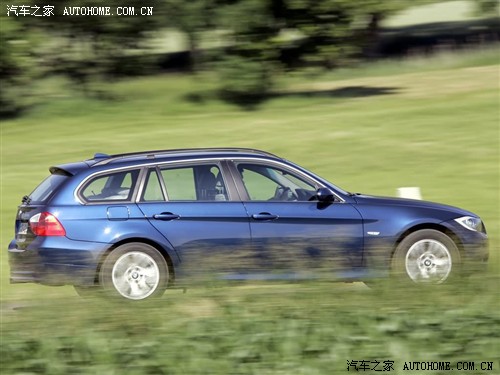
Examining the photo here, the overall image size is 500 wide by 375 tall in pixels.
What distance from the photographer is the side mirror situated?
9.27 metres

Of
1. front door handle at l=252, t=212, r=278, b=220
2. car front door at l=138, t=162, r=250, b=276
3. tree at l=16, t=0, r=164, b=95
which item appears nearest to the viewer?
car front door at l=138, t=162, r=250, b=276

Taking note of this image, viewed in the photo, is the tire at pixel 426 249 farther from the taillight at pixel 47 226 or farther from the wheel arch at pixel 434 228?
the taillight at pixel 47 226

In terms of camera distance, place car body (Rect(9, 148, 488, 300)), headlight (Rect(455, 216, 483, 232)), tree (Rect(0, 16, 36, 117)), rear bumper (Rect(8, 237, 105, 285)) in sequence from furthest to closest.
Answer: tree (Rect(0, 16, 36, 117))
headlight (Rect(455, 216, 483, 232))
car body (Rect(9, 148, 488, 300))
rear bumper (Rect(8, 237, 105, 285))

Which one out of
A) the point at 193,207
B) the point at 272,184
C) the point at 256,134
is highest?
the point at 256,134

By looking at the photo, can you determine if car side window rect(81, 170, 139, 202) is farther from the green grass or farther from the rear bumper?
the green grass

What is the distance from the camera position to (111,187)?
927cm

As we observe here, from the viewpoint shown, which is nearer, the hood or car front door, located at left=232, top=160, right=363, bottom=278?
car front door, located at left=232, top=160, right=363, bottom=278

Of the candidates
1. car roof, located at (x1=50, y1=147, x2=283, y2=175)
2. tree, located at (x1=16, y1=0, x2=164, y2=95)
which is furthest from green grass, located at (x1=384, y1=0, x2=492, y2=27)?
car roof, located at (x1=50, y1=147, x2=283, y2=175)

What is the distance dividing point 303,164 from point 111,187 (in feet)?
32.6

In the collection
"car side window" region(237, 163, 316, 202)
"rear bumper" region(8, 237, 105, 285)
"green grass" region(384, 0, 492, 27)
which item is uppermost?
"green grass" region(384, 0, 492, 27)

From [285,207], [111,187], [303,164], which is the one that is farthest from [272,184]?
[303,164]

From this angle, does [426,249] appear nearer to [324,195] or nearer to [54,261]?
[324,195]

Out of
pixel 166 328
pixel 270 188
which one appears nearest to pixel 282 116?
pixel 270 188

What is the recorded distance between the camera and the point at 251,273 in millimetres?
6789
